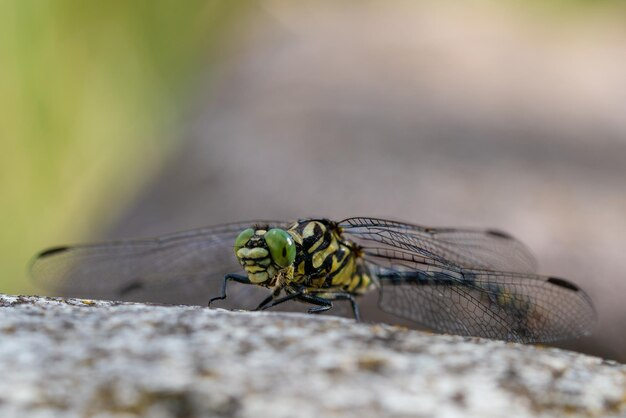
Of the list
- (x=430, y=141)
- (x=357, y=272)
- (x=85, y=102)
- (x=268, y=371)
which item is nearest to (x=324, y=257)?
(x=357, y=272)

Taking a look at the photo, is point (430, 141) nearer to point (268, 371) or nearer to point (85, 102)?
point (268, 371)

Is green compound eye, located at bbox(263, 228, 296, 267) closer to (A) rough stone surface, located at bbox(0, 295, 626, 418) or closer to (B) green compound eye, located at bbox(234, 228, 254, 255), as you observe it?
(B) green compound eye, located at bbox(234, 228, 254, 255)

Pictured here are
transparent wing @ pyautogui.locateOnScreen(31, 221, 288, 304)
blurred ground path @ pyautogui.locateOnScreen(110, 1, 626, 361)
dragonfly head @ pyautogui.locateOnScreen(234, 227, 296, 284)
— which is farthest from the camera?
blurred ground path @ pyautogui.locateOnScreen(110, 1, 626, 361)

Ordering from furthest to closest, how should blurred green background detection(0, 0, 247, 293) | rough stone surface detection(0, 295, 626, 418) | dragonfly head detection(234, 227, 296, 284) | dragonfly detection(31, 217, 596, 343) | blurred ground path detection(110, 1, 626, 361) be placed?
blurred green background detection(0, 0, 247, 293) < blurred ground path detection(110, 1, 626, 361) < dragonfly detection(31, 217, 596, 343) < dragonfly head detection(234, 227, 296, 284) < rough stone surface detection(0, 295, 626, 418)

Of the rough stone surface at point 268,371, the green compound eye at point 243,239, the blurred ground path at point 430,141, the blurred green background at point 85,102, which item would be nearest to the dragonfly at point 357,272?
the green compound eye at point 243,239

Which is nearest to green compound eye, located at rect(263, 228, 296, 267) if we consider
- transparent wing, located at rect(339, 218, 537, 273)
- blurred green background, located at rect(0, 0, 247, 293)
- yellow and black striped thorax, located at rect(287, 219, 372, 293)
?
yellow and black striped thorax, located at rect(287, 219, 372, 293)

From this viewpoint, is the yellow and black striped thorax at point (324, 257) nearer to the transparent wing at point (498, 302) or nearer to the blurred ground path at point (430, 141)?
the transparent wing at point (498, 302)

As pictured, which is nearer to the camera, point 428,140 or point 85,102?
point 428,140
